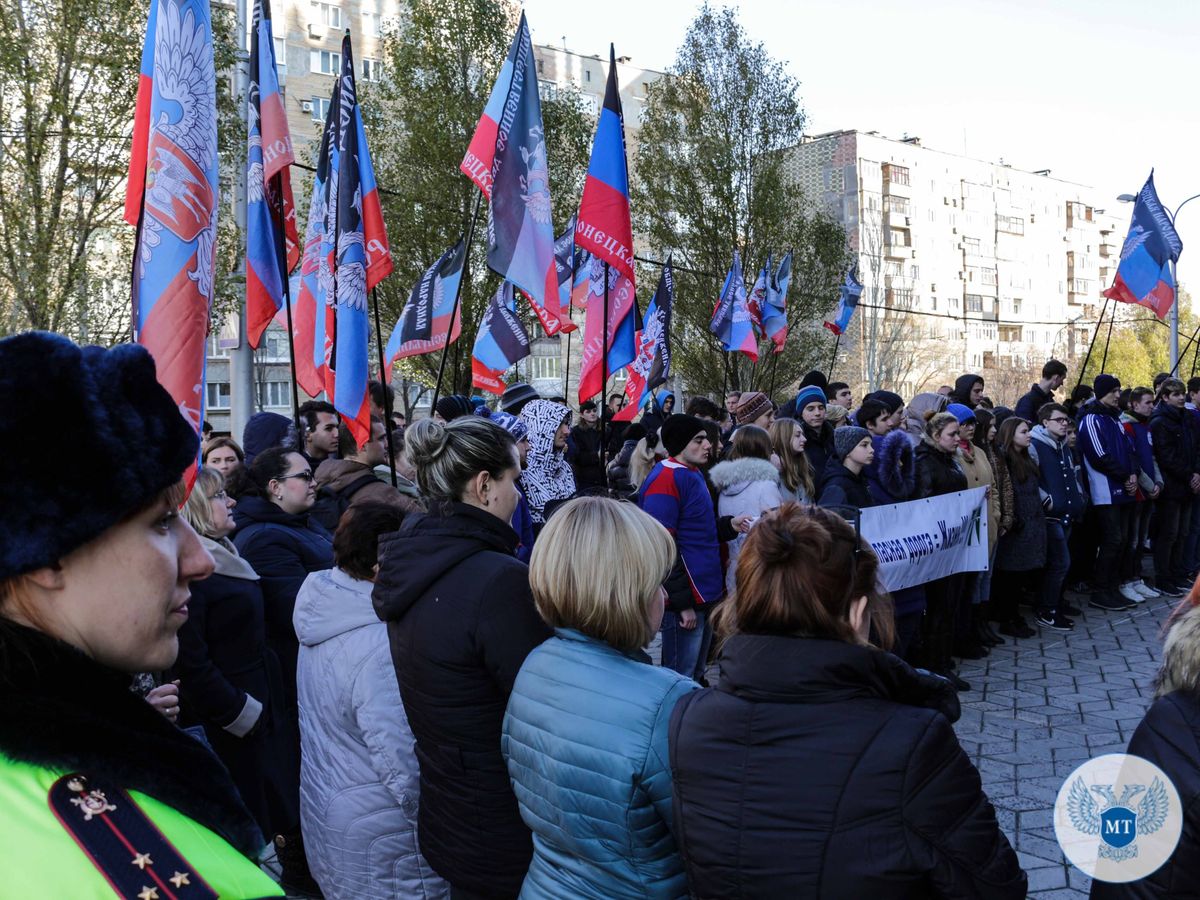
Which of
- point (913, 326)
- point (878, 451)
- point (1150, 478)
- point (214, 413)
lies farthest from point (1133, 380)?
point (878, 451)

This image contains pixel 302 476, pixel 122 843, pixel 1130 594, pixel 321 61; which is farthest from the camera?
pixel 321 61

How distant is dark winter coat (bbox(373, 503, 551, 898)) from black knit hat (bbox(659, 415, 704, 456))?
3700mm

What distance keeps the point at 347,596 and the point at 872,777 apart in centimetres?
205

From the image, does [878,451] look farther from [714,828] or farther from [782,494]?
[714,828]

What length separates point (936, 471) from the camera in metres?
8.20

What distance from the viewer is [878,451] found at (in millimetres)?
7711

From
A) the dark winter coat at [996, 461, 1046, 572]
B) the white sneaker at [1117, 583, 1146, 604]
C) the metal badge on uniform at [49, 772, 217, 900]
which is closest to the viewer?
the metal badge on uniform at [49, 772, 217, 900]

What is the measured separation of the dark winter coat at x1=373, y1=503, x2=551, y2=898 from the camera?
2920 millimetres

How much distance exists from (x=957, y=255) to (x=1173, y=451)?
2778 inches

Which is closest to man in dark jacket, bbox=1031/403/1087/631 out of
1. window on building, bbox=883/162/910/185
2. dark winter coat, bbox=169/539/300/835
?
dark winter coat, bbox=169/539/300/835

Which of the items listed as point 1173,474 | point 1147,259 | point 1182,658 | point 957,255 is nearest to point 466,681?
point 1182,658

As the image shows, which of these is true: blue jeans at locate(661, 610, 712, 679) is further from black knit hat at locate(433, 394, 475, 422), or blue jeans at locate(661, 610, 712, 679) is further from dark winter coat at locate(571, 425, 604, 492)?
dark winter coat at locate(571, 425, 604, 492)

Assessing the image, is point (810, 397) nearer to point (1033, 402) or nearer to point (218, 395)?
point (1033, 402)

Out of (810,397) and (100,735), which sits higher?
(810,397)
